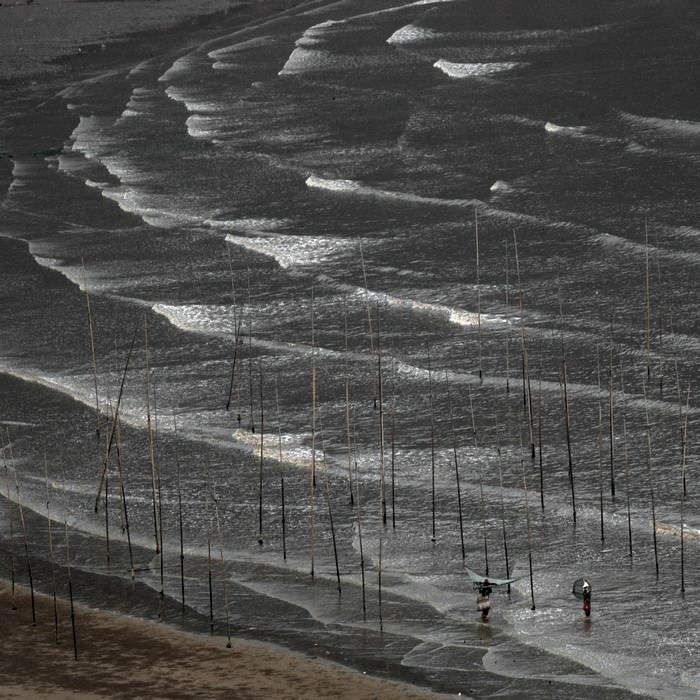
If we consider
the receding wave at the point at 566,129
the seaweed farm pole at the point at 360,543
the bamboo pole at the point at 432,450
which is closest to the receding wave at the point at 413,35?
the receding wave at the point at 566,129

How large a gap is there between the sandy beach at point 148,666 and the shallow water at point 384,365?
209 mm

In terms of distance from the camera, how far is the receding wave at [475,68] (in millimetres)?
23344

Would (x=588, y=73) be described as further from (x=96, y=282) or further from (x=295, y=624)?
(x=295, y=624)

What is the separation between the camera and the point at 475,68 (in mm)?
23812

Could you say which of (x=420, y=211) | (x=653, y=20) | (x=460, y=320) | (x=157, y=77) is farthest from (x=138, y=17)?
(x=460, y=320)

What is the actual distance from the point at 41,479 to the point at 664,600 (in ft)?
14.7

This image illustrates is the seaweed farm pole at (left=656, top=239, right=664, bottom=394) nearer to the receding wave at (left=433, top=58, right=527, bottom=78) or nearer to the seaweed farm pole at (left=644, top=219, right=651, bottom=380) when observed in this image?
the seaweed farm pole at (left=644, top=219, right=651, bottom=380)

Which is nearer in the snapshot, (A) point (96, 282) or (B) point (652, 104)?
(A) point (96, 282)

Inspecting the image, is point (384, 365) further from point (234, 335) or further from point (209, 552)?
point (209, 552)

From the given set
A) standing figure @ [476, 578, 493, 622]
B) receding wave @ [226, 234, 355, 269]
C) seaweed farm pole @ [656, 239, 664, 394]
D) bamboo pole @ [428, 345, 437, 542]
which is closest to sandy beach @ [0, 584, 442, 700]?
standing figure @ [476, 578, 493, 622]

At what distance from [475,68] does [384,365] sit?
42.1 ft

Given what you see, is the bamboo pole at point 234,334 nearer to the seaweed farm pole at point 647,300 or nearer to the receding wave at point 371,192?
the receding wave at point 371,192

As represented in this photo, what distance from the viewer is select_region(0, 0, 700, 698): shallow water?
8219mm

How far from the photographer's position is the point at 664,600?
796 centimetres
